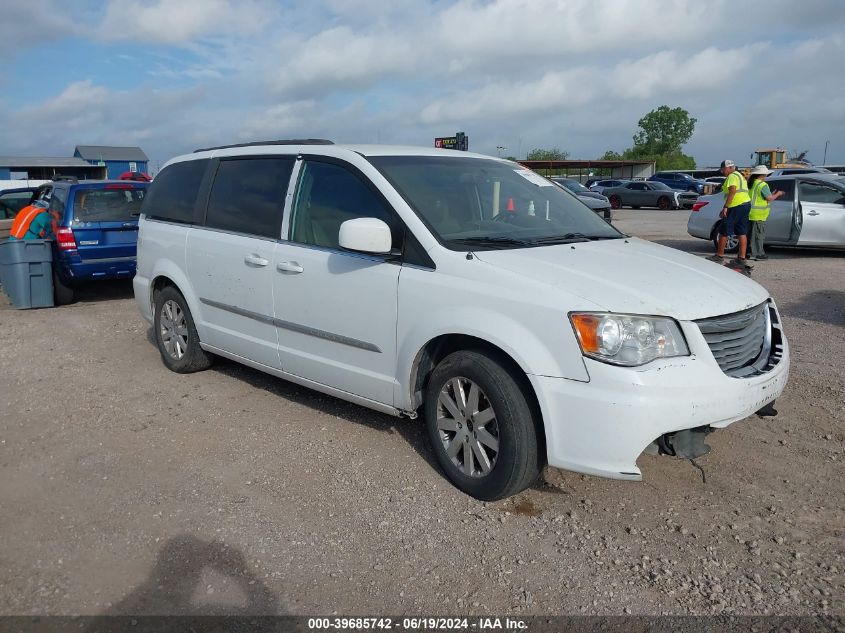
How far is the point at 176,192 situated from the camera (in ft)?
19.7

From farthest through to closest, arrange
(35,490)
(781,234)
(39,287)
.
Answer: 1. (781,234)
2. (39,287)
3. (35,490)

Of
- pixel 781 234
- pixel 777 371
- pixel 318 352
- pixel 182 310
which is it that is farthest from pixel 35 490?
pixel 781 234

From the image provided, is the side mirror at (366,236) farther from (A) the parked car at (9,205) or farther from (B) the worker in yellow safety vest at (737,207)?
(A) the parked car at (9,205)

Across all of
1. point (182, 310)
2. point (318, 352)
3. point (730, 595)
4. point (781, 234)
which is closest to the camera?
point (730, 595)

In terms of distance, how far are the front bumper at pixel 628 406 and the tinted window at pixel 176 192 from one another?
3.63m

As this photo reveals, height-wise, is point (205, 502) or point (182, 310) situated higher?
point (182, 310)

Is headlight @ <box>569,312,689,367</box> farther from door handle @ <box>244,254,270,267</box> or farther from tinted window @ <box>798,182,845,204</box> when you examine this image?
tinted window @ <box>798,182,845,204</box>

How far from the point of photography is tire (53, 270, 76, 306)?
31.6ft

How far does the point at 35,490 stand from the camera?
402cm

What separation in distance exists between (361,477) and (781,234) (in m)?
11.4

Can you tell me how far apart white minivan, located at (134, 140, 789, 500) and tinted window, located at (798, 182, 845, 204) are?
9.72 m

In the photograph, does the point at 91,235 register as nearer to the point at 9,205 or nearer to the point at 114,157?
the point at 9,205

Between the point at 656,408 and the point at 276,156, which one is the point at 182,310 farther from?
the point at 656,408

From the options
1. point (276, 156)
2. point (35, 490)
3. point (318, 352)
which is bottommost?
point (35, 490)
